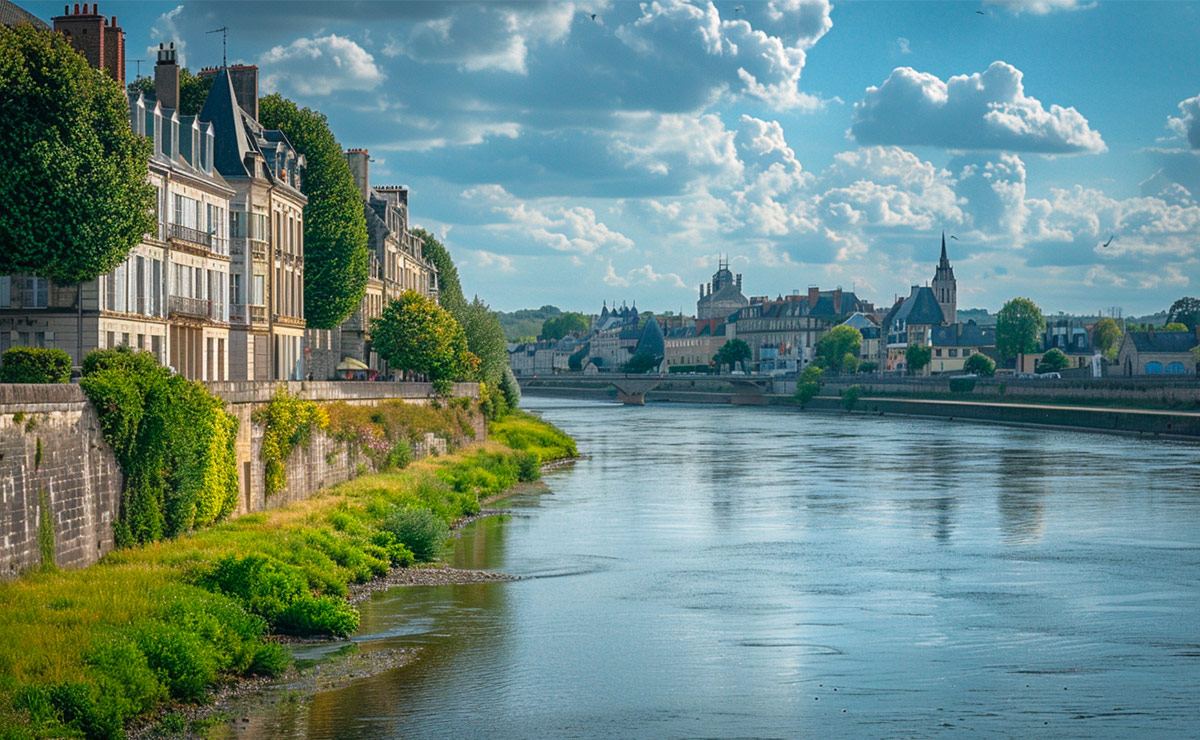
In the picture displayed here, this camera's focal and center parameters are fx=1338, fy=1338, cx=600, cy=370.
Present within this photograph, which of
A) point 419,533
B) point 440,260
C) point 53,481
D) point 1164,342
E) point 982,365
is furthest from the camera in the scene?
point 982,365

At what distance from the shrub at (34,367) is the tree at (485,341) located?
44.9m

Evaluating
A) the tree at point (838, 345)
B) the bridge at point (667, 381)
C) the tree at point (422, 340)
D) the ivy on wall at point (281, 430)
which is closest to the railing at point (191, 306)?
the ivy on wall at point (281, 430)

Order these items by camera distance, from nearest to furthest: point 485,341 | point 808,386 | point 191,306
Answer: point 191,306 < point 485,341 < point 808,386

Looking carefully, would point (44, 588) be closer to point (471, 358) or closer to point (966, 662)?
point (966, 662)

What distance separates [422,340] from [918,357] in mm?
108717

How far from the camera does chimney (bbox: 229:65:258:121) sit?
49.8 metres

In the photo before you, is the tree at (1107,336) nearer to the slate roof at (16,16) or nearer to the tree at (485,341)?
the tree at (485,341)

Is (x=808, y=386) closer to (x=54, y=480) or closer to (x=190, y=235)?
Result: (x=190, y=235)

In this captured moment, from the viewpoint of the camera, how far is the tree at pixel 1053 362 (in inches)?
5556

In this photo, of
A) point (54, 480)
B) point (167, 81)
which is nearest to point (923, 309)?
point (167, 81)

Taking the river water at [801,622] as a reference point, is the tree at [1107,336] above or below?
above

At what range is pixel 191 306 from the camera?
39.7m

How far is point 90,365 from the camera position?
22.7 metres

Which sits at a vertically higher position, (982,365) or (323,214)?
(323,214)
